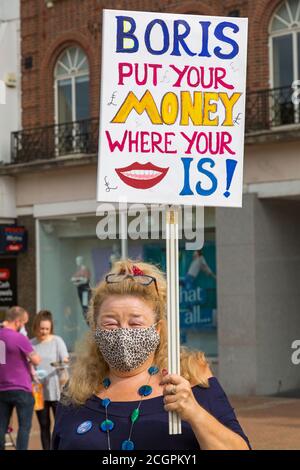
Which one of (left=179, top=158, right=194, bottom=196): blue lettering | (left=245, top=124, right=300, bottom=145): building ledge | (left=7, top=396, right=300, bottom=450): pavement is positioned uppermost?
(left=245, top=124, right=300, bottom=145): building ledge

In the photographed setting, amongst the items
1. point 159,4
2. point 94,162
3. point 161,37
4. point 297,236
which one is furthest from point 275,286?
point 161,37

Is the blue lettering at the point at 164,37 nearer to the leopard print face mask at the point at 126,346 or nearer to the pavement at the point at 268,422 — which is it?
the leopard print face mask at the point at 126,346

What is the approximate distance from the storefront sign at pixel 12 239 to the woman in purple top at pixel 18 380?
10949 mm

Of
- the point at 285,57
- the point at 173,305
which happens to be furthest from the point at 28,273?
the point at 173,305

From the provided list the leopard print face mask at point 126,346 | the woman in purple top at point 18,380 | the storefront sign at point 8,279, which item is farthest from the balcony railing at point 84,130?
the leopard print face mask at point 126,346

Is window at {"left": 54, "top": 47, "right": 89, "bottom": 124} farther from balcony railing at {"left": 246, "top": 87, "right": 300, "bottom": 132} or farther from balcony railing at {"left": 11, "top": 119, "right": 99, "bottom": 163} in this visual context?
balcony railing at {"left": 246, "top": 87, "right": 300, "bottom": 132}

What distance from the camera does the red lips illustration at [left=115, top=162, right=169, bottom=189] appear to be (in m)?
4.32

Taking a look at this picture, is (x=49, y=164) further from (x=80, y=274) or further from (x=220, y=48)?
(x=220, y=48)

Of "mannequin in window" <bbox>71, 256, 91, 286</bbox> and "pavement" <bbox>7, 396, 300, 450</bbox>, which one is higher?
"mannequin in window" <bbox>71, 256, 91, 286</bbox>

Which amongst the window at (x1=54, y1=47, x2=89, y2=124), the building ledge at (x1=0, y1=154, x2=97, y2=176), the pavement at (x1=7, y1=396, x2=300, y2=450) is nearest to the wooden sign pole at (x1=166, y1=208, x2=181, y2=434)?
the pavement at (x1=7, y1=396, x2=300, y2=450)

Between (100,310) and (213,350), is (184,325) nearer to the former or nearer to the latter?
(213,350)

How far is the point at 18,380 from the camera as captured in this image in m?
10.6

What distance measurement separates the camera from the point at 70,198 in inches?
831
